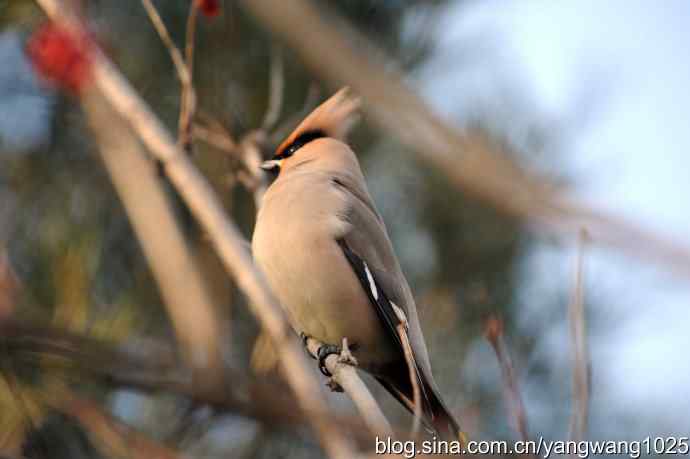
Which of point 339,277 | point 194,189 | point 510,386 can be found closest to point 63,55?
point 194,189

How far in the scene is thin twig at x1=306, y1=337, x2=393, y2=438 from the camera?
1.54 m

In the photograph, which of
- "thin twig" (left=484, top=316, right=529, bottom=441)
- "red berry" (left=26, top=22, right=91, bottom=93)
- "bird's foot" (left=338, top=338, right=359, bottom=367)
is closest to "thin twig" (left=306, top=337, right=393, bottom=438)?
"bird's foot" (left=338, top=338, right=359, bottom=367)

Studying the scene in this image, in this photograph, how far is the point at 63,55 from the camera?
Answer: 2199 millimetres

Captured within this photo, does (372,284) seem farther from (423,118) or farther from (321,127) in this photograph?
(423,118)

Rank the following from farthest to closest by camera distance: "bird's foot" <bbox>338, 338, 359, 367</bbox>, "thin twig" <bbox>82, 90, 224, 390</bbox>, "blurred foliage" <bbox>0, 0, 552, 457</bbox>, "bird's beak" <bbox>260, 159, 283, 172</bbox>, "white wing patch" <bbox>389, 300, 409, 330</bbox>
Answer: "blurred foliage" <bbox>0, 0, 552, 457</bbox> < "bird's beak" <bbox>260, 159, 283, 172</bbox> < "white wing patch" <bbox>389, 300, 409, 330</bbox> < "bird's foot" <bbox>338, 338, 359, 367</bbox> < "thin twig" <bbox>82, 90, 224, 390</bbox>

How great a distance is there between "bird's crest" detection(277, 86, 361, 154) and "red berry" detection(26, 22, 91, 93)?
0.90m

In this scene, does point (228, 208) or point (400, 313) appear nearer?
point (400, 313)

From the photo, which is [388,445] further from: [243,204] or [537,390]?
[537,390]

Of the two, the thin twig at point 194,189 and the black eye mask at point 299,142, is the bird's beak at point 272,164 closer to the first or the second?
the black eye mask at point 299,142

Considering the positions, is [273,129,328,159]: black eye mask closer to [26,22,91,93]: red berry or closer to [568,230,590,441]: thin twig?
[26,22,91,93]: red berry

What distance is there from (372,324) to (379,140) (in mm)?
2455

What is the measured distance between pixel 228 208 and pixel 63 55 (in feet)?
5.52

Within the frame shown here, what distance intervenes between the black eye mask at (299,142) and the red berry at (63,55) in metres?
0.96

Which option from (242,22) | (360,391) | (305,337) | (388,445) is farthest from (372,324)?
(242,22)
